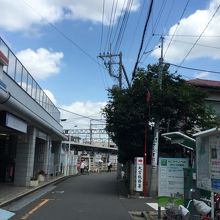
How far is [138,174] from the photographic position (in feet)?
76.0

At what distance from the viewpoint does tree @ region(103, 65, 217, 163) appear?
24.1 m

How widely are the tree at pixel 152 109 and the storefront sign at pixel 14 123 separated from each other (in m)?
4.81

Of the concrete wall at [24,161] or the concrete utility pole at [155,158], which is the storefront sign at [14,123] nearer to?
the concrete wall at [24,161]

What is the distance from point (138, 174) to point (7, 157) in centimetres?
1219

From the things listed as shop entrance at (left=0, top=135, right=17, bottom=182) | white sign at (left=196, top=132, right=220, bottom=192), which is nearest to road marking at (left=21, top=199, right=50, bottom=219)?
white sign at (left=196, top=132, right=220, bottom=192)

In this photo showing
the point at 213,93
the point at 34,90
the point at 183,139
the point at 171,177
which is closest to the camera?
the point at 183,139

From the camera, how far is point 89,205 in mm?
18109

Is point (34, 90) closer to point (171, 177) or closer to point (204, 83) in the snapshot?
point (204, 83)

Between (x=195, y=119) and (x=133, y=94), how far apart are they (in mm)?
3654

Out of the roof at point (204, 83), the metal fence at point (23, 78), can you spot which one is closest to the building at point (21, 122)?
the metal fence at point (23, 78)

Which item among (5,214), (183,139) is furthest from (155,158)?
(183,139)

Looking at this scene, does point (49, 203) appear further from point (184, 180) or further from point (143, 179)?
point (184, 180)

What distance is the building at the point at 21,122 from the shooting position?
61.2 ft

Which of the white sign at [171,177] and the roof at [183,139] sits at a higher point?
the roof at [183,139]
